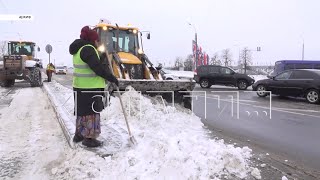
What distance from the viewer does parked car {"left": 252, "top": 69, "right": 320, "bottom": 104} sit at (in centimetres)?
1684

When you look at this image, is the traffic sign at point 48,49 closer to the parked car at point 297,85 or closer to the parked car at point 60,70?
the parked car at point 297,85

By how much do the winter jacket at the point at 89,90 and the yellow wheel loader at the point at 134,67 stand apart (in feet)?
13.8

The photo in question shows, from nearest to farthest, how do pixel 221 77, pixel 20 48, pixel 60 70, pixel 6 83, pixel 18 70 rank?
1. pixel 18 70
2. pixel 6 83
3. pixel 221 77
4. pixel 20 48
5. pixel 60 70

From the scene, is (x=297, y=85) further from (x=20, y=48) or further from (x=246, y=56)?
(x=246, y=56)

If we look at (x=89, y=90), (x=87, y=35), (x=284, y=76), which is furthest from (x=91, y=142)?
(x=284, y=76)

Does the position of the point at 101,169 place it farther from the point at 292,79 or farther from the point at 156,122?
the point at 292,79

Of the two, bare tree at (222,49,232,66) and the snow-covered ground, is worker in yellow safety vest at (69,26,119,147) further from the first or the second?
bare tree at (222,49,232,66)

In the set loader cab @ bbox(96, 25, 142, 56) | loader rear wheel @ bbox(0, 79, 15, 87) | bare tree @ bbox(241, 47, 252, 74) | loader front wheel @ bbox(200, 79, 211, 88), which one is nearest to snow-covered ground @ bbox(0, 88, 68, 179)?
loader cab @ bbox(96, 25, 142, 56)

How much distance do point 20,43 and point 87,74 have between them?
22.8 meters

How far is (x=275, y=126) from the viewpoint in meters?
10.4

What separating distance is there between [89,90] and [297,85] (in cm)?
1321

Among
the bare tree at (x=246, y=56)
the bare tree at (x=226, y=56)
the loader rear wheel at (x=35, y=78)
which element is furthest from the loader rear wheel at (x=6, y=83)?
the bare tree at (x=226, y=56)

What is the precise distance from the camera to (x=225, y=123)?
427 inches

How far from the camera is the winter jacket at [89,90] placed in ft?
20.6
